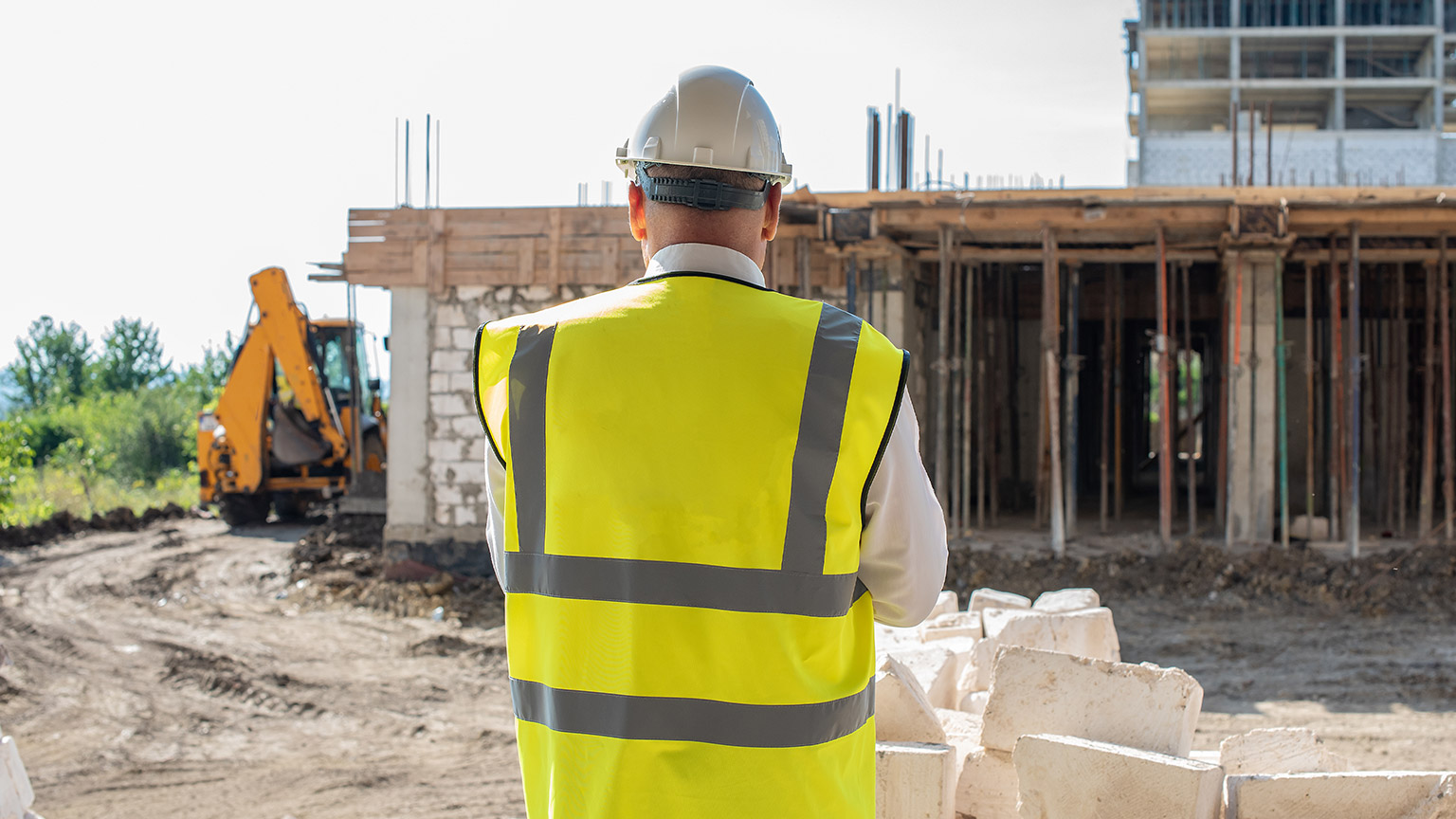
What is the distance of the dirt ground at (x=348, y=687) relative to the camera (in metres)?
5.30

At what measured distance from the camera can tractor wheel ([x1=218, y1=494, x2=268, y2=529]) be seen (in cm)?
1389

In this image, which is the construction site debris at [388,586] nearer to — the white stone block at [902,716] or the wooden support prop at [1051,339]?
the wooden support prop at [1051,339]

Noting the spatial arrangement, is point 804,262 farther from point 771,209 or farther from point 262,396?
point 771,209

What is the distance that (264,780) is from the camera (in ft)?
17.7

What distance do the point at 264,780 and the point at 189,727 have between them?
45.8 inches

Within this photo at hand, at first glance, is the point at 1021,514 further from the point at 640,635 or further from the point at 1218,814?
the point at 640,635

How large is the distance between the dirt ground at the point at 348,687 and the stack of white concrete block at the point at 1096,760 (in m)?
2.11

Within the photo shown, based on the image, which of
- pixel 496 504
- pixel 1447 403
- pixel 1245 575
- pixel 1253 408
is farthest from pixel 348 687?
pixel 1447 403

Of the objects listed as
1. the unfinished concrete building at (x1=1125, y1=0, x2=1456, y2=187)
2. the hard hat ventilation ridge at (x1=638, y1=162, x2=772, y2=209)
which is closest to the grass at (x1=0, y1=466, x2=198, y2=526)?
the hard hat ventilation ridge at (x1=638, y1=162, x2=772, y2=209)

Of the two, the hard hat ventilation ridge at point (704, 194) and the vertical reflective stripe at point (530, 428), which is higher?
the hard hat ventilation ridge at point (704, 194)

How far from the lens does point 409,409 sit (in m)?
9.99

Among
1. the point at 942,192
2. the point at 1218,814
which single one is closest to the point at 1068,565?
the point at 942,192

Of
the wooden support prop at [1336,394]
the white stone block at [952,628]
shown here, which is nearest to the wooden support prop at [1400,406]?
the wooden support prop at [1336,394]

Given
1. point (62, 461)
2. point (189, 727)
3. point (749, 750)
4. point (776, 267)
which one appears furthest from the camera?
point (62, 461)
